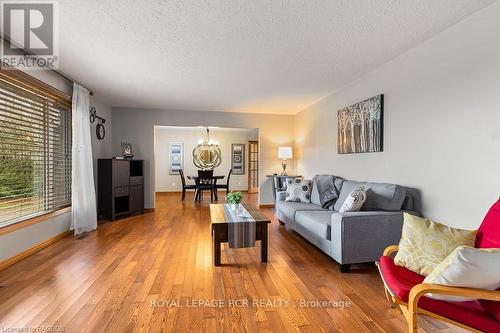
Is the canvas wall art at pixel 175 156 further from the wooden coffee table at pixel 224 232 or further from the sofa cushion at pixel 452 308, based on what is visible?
the sofa cushion at pixel 452 308

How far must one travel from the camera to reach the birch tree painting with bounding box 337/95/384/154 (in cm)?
329

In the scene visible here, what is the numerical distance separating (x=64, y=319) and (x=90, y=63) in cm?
Result: 279

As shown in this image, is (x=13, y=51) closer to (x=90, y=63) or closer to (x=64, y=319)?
(x=90, y=63)

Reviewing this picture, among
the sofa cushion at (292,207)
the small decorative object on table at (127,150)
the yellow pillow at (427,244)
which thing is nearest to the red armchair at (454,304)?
the yellow pillow at (427,244)

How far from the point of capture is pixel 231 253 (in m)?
3.10

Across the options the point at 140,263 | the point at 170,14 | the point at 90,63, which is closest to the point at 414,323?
the point at 140,263

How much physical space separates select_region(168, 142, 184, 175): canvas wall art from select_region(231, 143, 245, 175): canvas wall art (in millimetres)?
1891

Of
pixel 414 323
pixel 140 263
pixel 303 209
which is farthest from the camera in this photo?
pixel 303 209

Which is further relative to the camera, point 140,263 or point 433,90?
point 140,263

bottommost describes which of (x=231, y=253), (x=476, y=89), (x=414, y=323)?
(x=231, y=253)

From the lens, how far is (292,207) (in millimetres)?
3877

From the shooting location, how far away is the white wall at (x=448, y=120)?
2.04 m

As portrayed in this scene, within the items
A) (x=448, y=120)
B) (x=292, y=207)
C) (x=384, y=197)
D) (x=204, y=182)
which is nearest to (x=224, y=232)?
(x=292, y=207)

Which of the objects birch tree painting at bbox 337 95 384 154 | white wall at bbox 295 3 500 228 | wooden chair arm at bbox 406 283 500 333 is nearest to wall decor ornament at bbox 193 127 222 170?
birch tree painting at bbox 337 95 384 154
